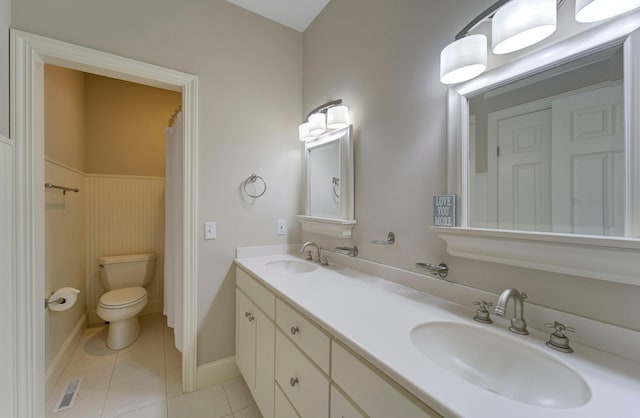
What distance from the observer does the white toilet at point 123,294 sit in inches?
79.4

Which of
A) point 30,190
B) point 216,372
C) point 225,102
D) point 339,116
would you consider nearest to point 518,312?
point 339,116

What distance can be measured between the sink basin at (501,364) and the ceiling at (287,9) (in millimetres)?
2161

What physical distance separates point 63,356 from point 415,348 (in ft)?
8.19

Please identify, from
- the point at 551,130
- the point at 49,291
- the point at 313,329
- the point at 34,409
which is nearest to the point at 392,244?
the point at 313,329

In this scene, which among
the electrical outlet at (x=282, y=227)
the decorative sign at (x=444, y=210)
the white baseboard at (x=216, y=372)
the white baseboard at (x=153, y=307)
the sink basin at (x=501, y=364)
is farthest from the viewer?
the white baseboard at (x=153, y=307)

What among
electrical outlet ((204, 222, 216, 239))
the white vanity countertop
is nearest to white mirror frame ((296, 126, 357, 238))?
the white vanity countertop

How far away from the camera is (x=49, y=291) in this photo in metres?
1.63

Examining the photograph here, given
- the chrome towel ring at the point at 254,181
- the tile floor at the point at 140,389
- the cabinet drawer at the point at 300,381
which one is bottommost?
the tile floor at the point at 140,389

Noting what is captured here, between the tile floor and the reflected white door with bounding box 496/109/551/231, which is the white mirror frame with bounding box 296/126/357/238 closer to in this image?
the reflected white door with bounding box 496/109/551/231

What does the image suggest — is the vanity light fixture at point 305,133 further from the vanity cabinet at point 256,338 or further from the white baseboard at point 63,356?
the white baseboard at point 63,356

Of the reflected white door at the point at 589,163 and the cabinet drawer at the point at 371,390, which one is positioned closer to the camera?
the cabinet drawer at the point at 371,390

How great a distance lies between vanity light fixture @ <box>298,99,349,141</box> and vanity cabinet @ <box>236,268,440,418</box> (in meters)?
1.07

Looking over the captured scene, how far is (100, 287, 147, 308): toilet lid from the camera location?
202cm

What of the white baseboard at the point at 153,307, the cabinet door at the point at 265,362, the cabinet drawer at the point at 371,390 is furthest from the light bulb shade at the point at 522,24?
the white baseboard at the point at 153,307
